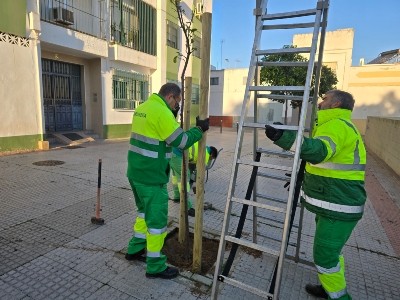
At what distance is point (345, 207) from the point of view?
81.7 inches

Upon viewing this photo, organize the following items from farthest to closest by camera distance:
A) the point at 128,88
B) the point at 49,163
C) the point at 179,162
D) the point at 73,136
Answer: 1. the point at 128,88
2. the point at 73,136
3. the point at 49,163
4. the point at 179,162

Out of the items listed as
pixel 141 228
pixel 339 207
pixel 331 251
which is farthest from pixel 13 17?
pixel 331 251

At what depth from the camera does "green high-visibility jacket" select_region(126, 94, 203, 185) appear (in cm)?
245

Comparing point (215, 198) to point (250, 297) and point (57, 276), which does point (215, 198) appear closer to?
point (250, 297)

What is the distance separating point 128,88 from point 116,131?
2.35m

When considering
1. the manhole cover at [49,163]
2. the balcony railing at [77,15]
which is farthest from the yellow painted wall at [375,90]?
the manhole cover at [49,163]

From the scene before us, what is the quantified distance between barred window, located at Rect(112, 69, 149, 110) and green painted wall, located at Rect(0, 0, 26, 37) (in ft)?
15.0

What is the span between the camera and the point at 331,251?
6.88 feet

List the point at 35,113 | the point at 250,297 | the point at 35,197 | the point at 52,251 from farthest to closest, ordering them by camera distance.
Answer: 1. the point at 35,113
2. the point at 35,197
3. the point at 52,251
4. the point at 250,297

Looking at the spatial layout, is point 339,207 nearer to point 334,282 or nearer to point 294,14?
point 334,282

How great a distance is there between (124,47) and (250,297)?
39.9 ft

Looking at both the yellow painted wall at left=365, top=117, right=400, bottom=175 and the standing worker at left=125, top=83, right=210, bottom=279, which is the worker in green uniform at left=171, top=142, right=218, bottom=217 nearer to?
the standing worker at left=125, top=83, right=210, bottom=279

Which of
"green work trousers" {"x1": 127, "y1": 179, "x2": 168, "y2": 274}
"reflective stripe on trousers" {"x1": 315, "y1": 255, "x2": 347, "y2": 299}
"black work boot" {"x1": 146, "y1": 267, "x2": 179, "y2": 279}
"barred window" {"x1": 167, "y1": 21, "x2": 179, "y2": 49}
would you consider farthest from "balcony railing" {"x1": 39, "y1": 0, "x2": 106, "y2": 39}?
"reflective stripe on trousers" {"x1": 315, "y1": 255, "x2": 347, "y2": 299}

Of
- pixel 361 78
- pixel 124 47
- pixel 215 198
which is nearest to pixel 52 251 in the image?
pixel 215 198
